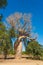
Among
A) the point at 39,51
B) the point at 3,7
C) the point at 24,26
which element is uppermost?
the point at 24,26

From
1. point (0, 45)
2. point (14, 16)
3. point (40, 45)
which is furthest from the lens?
point (40, 45)

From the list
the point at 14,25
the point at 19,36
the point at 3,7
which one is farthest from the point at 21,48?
the point at 3,7

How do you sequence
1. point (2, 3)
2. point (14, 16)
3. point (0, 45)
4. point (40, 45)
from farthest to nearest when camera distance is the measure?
point (40, 45), point (14, 16), point (0, 45), point (2, 3)

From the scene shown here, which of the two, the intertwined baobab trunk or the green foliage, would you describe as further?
the intertwined baobab trunk

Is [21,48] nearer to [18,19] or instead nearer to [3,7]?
[18,19]

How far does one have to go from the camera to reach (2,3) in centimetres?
1612

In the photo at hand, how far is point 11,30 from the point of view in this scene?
33062 millimetres

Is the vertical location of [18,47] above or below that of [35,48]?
above

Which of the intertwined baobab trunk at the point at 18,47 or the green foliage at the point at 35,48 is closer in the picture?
the green foliage at the point at 35,48

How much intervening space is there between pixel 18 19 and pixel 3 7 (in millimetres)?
15554

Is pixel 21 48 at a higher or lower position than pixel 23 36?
lower

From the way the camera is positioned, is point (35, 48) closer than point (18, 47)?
Yes

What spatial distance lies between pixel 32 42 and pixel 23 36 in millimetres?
1939

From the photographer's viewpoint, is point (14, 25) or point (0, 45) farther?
point (14, 25)
